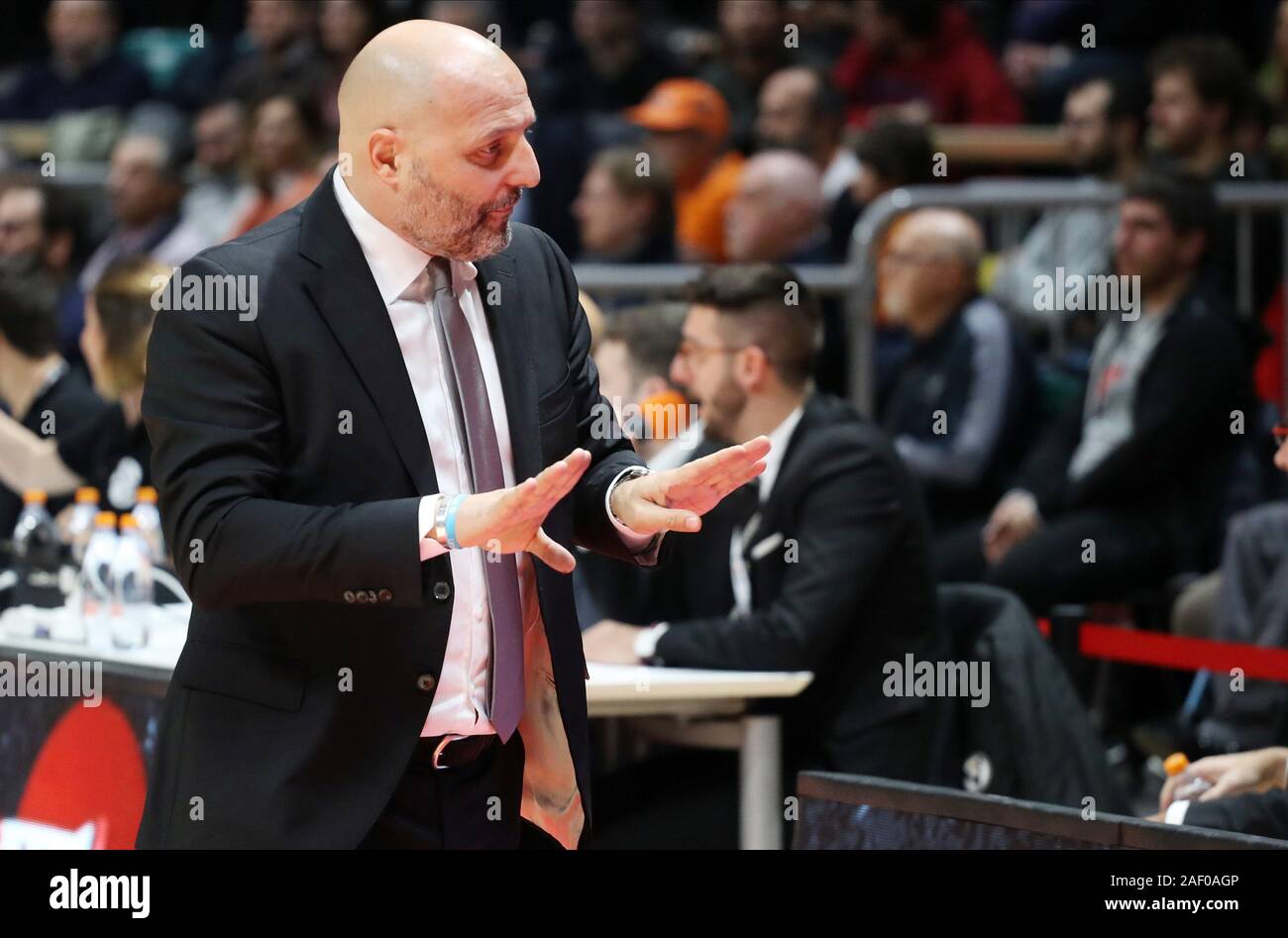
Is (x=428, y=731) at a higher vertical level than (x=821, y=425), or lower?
lower

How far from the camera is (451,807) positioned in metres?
2.59

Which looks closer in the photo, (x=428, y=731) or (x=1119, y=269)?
(x=428, y=731)

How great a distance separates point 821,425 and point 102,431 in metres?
2.09

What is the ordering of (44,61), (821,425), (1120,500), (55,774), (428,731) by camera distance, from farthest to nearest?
(44,61) < (1120,500) < (821,425) < (55,774) < (428,731)

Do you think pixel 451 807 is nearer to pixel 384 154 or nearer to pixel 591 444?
pixel 591 444

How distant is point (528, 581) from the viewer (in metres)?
2.64

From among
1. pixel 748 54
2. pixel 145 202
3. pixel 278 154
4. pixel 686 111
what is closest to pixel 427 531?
pixel 686 111

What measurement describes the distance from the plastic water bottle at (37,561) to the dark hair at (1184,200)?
10.8ft

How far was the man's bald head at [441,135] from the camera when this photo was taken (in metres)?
2.49

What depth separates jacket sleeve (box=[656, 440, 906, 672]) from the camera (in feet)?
14.2

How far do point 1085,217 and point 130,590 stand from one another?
3.73 m

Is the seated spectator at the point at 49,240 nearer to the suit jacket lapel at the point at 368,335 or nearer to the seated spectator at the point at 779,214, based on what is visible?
the seated spectator at the point at 779,214
